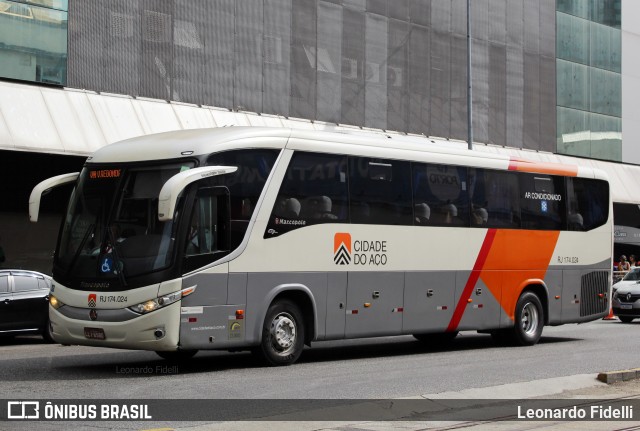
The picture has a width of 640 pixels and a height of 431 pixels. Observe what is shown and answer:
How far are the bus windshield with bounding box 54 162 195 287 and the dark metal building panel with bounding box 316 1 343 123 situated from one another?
21.1 meters

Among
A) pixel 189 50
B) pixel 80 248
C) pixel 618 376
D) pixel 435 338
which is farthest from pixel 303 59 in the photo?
pixel 618 376

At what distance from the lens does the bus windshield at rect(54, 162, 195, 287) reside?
47.7 feet

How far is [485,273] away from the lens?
19828 mm

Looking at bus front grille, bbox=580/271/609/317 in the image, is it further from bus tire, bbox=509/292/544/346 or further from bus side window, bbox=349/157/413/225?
bus side window, bbox=349/157/413/225

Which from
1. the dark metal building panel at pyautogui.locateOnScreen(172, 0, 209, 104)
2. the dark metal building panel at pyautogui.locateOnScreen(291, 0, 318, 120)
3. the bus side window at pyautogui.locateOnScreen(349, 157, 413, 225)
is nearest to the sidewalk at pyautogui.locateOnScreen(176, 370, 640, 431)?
Answer: the bus side window at pyautogui.locateOnScreen(349, 157, 413, 225)

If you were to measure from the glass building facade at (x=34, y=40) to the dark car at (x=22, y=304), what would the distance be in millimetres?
7835

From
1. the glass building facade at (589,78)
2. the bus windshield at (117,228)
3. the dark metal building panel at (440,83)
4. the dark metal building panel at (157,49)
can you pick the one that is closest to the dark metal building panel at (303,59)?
the dark metal building panel at (157,49)

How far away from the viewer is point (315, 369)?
15.7 m

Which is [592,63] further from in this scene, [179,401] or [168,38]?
[179,401]

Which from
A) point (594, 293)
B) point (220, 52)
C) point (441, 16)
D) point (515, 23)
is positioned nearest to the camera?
point (594, 293)

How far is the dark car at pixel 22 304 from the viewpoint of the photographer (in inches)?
827

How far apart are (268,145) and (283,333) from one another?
274 centimetres

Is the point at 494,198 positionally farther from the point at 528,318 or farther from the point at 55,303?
the point at 55,303

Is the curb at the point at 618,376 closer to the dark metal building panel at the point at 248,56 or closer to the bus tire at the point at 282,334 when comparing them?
the bus tire at the point at 282,334
